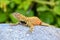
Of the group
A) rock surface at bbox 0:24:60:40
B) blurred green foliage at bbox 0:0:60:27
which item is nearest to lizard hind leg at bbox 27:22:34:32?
rock surface at bbox 0:24:60:40

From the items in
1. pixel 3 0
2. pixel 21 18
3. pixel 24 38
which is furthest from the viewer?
pixel 3 0

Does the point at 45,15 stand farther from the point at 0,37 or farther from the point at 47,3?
the point at 0,37

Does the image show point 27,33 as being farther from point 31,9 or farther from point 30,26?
point 31,9

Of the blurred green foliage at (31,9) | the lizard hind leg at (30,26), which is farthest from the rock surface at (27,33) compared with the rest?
the blurred green foliage at (31,9)

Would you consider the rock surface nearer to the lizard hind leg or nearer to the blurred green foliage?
the lizard hind leg

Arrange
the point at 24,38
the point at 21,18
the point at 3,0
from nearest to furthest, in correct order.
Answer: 1. the point at 24,38
2. the point at 21,18
3. the point at 3,0

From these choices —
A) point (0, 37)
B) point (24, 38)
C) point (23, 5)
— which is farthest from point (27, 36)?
point (23, 5)

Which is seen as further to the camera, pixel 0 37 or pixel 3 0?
pixel 3 0
